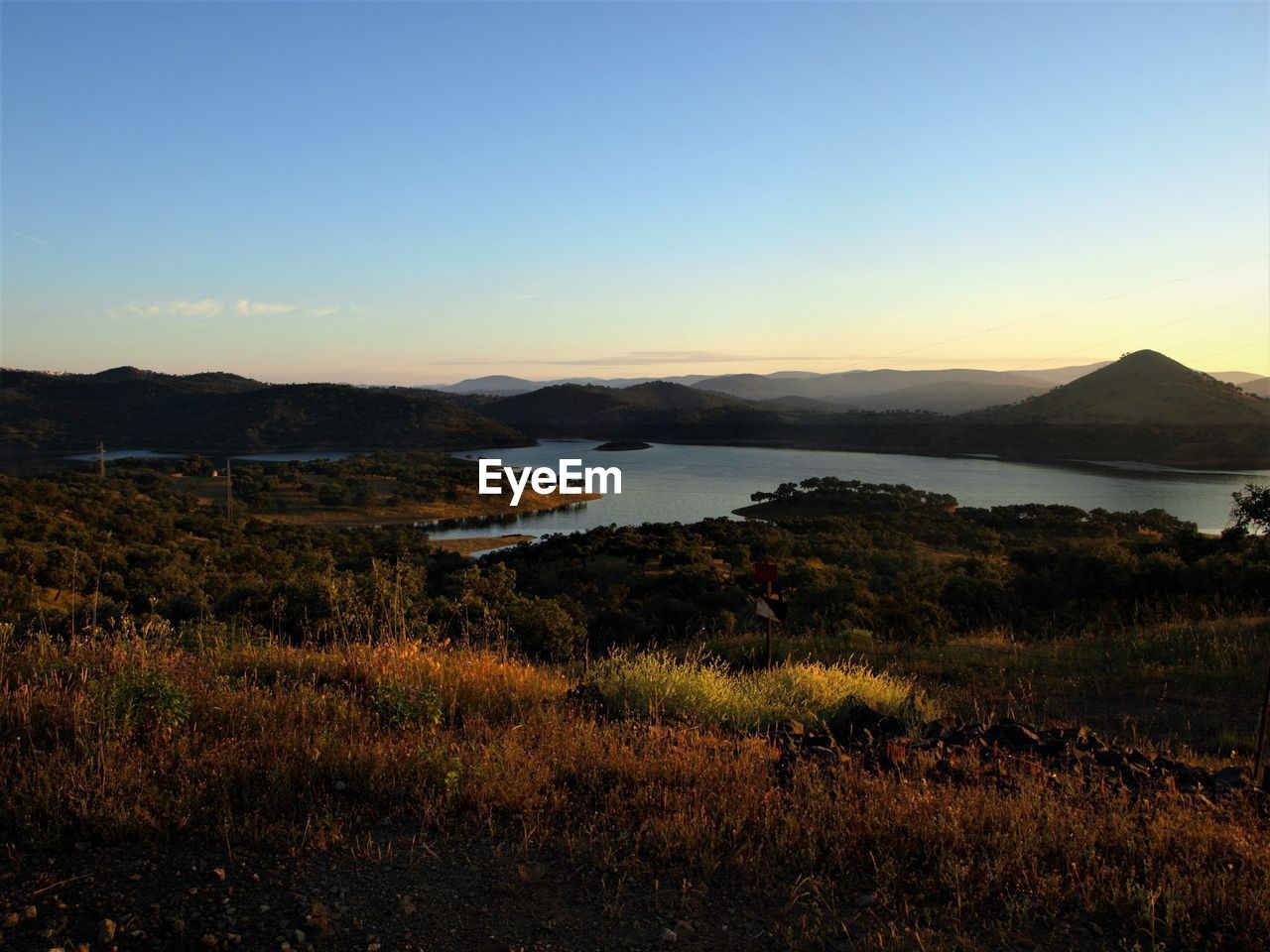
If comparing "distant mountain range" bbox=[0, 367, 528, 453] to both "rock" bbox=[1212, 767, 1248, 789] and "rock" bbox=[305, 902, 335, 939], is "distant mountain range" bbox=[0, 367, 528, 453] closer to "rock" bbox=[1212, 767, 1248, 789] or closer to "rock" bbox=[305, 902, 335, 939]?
"rock" bbox=[305, 902, 335, 939]

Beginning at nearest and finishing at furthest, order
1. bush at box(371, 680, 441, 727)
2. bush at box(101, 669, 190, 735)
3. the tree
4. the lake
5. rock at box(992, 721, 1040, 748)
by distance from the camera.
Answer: bush at box(101, 669, 190, 735) → bush at box(371, 680, 441, 727) → rock at box(992, 721, 1040, 748) → the tree → the lake

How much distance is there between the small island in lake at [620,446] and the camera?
93088 mm

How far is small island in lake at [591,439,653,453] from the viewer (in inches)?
3665

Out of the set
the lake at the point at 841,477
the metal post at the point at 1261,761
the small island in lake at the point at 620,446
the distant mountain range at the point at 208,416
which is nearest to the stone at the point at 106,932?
the metal post at the point at 1261,761

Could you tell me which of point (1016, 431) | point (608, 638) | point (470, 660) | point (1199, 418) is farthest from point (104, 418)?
point (1199, 418)

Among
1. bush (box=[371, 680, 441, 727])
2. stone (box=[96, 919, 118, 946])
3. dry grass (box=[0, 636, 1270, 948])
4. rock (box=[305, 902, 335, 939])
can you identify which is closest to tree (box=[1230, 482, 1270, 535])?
dry grass (box=[0, 636, 1270, 948])

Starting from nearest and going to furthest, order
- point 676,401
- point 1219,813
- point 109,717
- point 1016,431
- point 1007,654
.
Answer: point 1219,813 < point 109,717 < point 1007,654 < point 1016,431 < point 676,401

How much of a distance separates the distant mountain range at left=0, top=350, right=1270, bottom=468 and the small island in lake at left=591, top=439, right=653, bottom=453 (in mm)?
3922

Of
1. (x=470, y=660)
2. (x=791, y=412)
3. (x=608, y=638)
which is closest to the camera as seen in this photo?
(x=470, y=660)

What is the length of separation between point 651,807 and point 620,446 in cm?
9333

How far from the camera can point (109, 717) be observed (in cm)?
364

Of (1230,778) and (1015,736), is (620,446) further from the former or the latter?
(1230,778)

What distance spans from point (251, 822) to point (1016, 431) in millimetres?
88776

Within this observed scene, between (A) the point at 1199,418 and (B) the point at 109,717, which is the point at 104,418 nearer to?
(B) the point at 109,717
